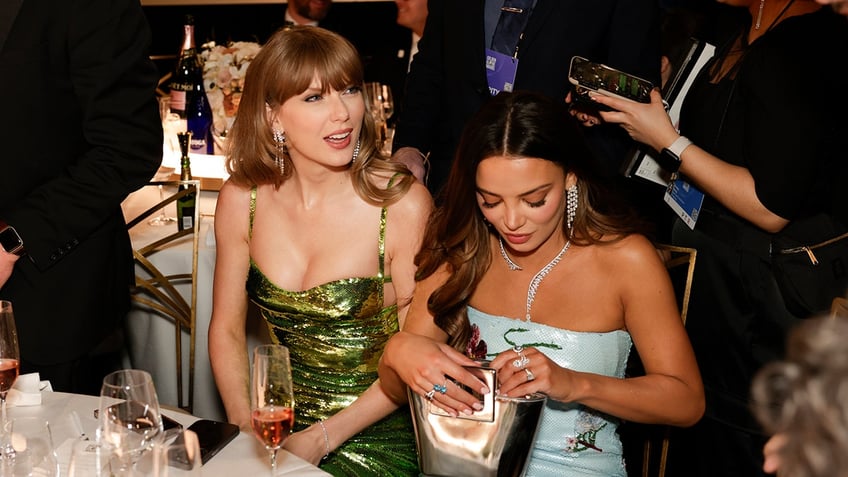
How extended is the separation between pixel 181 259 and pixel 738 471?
6.29 feet

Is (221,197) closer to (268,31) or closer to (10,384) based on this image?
(10,384)

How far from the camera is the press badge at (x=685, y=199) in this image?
8.22ft

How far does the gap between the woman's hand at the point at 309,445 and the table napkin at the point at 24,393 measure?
0.55 m

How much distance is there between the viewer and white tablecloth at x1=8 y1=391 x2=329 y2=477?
64.3 inches

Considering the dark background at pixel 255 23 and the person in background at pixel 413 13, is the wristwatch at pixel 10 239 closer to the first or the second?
the person in background at pixel 413 13

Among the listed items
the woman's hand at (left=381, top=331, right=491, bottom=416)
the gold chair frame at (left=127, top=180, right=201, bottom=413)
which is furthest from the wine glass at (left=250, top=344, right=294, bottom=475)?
the gold chair frame at (left=127, top=180, right=201, bottom=413)

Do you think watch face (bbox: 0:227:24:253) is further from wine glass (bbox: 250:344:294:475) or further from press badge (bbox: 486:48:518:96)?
press badge (bbox: 486:48:518:96)

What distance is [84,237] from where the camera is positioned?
2.35 metres

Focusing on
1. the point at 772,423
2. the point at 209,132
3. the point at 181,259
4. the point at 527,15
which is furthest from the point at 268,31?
the point at 772,423

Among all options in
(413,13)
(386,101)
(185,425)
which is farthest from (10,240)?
(413,13)

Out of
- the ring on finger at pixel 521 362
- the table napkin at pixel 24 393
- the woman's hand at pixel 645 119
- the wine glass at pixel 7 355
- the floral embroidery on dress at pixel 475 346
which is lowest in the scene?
the floral embroidery on dress at pixel 475 346

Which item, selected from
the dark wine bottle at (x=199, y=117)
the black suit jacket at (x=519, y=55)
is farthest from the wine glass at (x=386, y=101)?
the black suit jacket at (x=519, y=55)

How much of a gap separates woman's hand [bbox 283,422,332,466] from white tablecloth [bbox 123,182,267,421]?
1.05m

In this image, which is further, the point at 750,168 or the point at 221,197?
the point at 221,197
